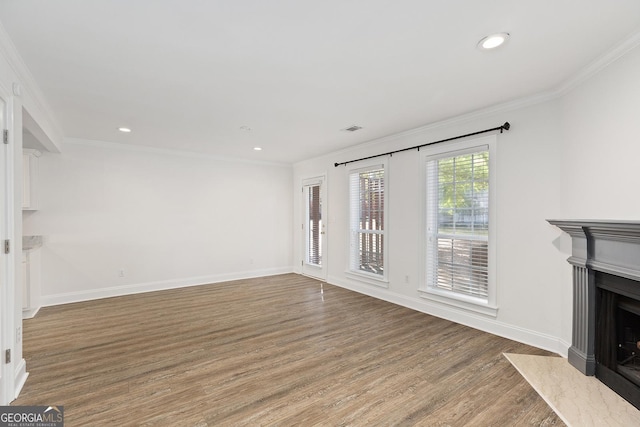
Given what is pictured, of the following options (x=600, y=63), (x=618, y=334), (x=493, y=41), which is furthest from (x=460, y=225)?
(x=493, y=41)

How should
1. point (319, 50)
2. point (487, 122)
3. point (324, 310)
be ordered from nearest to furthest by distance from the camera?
point (319, 50), point (487, 122), point (324, 310)

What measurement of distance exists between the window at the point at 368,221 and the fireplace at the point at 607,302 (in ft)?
8.04

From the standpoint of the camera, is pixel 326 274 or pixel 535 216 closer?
pixel 535 216

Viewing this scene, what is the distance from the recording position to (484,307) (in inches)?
134

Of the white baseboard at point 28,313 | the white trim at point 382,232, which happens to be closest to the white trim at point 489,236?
the white trim at point 382,232

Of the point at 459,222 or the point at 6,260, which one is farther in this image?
the point at 459,222

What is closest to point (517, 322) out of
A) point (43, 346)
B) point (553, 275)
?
point (553, 275)

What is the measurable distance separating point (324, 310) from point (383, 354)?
1.40 m

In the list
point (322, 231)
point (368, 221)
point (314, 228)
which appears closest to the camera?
point (368, 221)

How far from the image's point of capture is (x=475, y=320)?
138 inches

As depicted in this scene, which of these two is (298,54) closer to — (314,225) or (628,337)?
(628,337)

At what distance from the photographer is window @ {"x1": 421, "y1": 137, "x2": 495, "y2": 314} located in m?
3.45

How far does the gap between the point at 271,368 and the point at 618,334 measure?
9.04 feet

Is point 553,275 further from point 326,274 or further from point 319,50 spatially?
point 326,274
